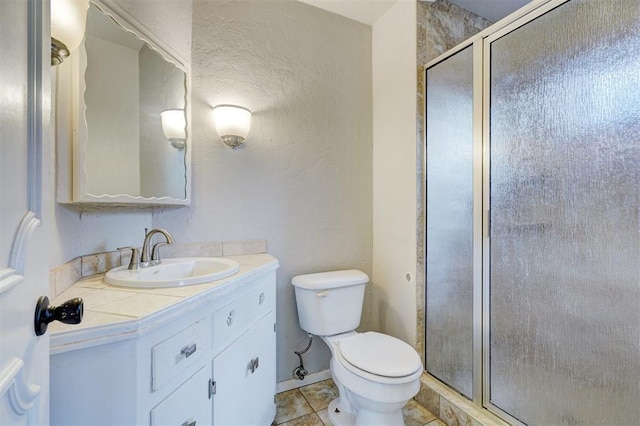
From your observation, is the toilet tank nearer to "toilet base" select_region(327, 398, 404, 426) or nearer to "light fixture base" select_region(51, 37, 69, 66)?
"toilet base" select_region(327, 398, 404, 426)

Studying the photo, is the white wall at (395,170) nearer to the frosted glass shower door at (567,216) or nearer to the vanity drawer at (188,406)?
the frosted glass shower door at (567,216)

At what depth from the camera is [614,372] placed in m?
1.04

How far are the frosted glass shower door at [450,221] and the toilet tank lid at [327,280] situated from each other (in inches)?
17.0

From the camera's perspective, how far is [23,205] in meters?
0.50

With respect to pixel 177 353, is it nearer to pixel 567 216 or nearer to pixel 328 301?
pixel 328 301

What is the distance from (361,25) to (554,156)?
1.57 metres

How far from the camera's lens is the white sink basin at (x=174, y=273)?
1.00 m

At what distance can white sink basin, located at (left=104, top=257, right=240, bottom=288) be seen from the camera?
997mm

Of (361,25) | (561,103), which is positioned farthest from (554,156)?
(361,25)

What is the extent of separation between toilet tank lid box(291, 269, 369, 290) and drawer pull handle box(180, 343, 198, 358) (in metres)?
0.82

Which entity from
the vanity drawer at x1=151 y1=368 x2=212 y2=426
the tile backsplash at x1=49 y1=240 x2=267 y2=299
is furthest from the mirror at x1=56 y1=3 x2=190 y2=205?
the vanity drawer at x1=151 y1=368 x2=212 y2=426

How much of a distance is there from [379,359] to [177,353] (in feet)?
2.94

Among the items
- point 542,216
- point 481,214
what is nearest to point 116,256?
point 481,214

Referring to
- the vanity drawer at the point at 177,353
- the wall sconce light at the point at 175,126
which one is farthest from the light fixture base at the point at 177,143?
the vanity drawer at the point at 177,353
